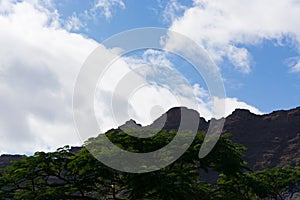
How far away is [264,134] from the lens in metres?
121

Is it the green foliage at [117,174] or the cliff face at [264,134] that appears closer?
the green foliage at [117,174]

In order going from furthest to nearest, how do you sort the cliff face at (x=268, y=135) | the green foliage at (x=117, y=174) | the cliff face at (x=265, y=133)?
the cliff face at (x=265, y=133) → the cliff face at (x=268, y=135) → the green foliage at (x=117, y=174)

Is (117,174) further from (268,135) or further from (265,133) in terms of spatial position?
(265,133)

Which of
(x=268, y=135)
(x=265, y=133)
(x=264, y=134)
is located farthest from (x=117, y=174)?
(x=265, y=133)

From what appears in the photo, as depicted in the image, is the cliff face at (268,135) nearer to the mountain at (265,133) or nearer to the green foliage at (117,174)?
the mountain at (265,133)

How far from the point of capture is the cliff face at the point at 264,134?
355 ft

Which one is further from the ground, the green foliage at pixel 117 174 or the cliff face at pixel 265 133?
the cliff face at pixel 265 133

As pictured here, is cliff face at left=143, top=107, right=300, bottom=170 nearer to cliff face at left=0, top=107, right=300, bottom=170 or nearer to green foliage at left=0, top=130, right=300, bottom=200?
cliff face at left=0, top=107, right=300, bottom=170

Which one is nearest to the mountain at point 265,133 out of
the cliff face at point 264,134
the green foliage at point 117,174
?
the cliff face at point 264,134

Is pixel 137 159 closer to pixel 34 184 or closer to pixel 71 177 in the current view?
pixel 71 177

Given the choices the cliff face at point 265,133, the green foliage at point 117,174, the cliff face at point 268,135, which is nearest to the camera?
the green foliage at point 117,174

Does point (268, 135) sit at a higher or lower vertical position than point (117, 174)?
higher

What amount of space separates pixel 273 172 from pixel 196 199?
2067 centimetres

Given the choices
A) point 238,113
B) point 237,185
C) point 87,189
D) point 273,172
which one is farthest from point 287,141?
point 87,189
